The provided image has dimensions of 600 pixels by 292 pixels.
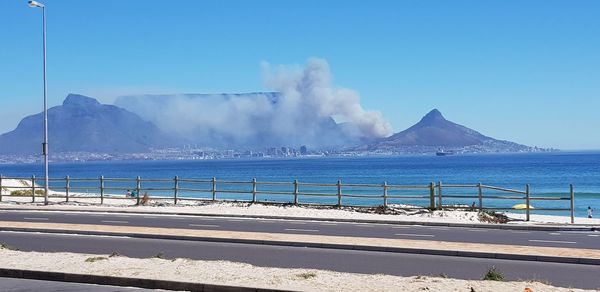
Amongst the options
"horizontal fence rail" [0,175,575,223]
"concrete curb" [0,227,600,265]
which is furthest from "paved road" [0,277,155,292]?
"horizontal fence rail" [0,175,575,223]

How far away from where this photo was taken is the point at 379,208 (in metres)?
31.5

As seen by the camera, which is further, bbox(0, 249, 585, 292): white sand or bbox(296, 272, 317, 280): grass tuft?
bbox(296, 272, 317, 280): grass tuft

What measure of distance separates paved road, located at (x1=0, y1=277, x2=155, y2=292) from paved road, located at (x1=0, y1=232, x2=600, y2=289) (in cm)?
382

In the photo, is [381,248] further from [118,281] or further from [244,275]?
[118,281]

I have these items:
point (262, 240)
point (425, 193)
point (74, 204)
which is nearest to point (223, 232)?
point (262, 240)

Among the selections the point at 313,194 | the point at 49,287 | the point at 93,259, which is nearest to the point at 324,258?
the point at 93,259

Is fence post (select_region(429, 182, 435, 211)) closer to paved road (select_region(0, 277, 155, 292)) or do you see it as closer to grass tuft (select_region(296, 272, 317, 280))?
grass tuft (select_region(296, 272, 317, 280))

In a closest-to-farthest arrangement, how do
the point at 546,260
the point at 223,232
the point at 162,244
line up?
the point at 546,260, the point at 162,244, the point at 223,232

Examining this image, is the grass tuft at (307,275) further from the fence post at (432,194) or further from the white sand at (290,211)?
the fence post at (432,194)

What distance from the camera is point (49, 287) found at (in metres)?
12.6

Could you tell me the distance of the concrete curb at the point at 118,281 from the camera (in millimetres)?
11863

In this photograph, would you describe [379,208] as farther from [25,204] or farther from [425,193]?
[425,193]

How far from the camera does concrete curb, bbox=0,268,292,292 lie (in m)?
11.9

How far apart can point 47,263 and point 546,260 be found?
10119 mm
